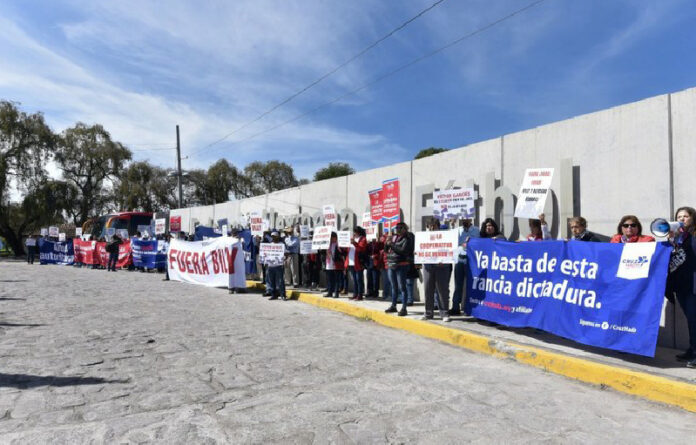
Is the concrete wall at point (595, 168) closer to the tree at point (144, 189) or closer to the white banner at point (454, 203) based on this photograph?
the white banner at point (454, 203)

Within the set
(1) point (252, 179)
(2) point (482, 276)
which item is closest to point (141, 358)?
(2) point (482, 276)

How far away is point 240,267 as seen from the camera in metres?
13.7

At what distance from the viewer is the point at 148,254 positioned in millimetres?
21219

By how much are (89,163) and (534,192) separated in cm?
4267


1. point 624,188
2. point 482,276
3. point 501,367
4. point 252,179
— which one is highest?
point 252,179

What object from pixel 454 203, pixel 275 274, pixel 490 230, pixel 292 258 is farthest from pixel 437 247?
pixel 292 258

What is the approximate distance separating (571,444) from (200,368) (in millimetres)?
3728

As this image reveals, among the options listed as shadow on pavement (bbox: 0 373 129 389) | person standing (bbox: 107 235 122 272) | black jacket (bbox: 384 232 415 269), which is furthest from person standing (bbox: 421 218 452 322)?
person standing (bbox: 107 235 122 272)

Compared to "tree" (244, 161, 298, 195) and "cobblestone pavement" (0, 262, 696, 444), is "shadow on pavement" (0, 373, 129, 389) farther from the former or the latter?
"tree" (244, 161, 298, 195)

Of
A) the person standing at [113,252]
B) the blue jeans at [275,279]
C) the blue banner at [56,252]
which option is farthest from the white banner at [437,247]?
the blue banner at [56,252]

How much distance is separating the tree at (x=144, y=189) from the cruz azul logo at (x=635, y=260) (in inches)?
1600

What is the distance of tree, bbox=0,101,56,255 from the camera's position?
3584cm

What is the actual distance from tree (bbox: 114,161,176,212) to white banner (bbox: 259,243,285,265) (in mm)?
32444

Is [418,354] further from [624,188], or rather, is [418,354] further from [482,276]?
[624,188]
